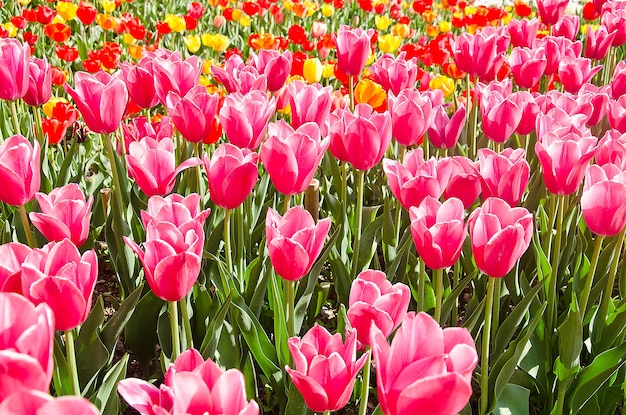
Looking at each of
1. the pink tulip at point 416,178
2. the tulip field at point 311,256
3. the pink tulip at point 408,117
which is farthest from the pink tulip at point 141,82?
the pink tulip at point 416,178

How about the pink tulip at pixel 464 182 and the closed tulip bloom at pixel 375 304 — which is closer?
the closed tulip bloom at pixel 375 304

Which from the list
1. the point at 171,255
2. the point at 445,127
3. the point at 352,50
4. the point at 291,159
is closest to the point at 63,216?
the point at 171,255

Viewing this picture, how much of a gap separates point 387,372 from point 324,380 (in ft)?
0.63

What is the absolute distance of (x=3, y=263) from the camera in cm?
107

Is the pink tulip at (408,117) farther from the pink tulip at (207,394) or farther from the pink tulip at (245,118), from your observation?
the pink tulip at (207,394)

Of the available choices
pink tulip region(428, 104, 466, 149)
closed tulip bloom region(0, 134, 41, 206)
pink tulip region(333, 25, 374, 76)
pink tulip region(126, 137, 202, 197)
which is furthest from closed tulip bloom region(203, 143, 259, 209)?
pink tulip region(333, 25, 374, 76)

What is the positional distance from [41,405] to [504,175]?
1133mm

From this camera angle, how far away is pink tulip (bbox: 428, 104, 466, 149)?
2057mm

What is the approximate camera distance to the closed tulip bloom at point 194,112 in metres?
1.77

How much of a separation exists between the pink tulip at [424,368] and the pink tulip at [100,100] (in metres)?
1.20

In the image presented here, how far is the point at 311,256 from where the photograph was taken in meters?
1.27

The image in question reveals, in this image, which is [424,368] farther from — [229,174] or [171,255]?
[229,174]

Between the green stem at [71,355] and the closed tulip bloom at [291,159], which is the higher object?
the closed tulip bloom at [291,159]

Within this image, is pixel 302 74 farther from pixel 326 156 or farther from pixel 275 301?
pixel 275 301
